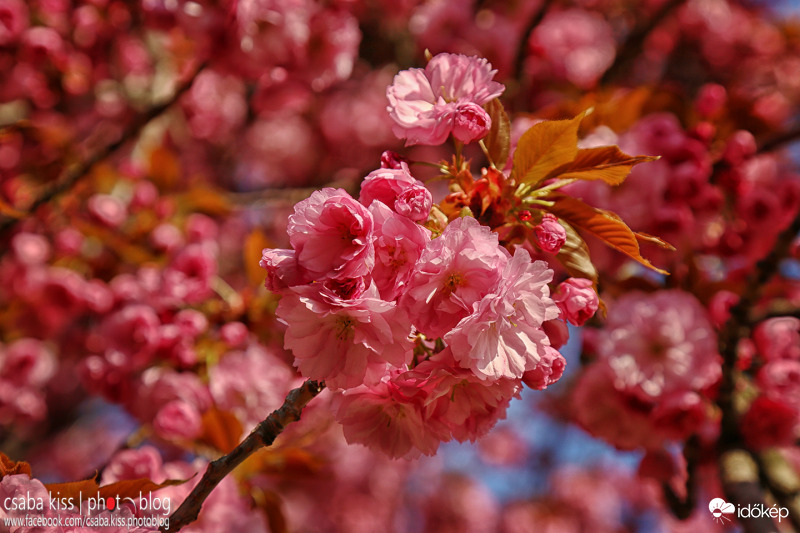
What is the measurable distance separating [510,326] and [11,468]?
0.87 meters

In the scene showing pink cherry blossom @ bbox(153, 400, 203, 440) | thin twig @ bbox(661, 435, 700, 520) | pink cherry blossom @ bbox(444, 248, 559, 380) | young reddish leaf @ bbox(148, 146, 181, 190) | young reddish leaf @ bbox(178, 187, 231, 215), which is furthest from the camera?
young reddish leaf @ bbox(148, 146, 181, 190)

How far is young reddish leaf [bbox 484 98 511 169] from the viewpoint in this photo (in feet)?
3.37

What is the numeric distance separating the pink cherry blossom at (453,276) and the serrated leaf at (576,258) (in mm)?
222

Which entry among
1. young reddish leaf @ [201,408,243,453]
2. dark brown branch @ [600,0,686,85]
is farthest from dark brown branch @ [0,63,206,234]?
dark brown branch @ [600,0,686,85]

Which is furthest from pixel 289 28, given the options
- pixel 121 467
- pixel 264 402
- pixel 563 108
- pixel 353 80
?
pixel 353 80

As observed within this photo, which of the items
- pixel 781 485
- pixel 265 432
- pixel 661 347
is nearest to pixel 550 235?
pixel 265 432

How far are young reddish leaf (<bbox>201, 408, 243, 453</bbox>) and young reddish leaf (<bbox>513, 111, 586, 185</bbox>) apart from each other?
99cm

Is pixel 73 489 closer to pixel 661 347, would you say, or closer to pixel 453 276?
pixel 453 276

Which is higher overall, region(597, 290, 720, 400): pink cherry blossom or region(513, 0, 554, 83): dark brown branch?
region(513, 0, 554, 83): dark brown branch

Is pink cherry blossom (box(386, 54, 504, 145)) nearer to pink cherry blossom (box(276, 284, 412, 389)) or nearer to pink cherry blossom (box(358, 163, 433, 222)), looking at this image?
pink cherry blossom (box(358, 163, 433, 222))

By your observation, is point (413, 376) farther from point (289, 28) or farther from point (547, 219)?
point (289, 28)

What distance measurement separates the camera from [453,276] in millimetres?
803

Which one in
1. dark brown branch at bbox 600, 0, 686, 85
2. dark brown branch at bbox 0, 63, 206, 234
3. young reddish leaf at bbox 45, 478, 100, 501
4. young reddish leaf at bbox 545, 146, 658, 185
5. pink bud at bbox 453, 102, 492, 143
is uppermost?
pink bud at bbox 453, 102, 492, 143

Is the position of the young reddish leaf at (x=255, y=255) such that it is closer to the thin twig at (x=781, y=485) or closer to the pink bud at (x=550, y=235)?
the pink bud at (x=550, y=235)
